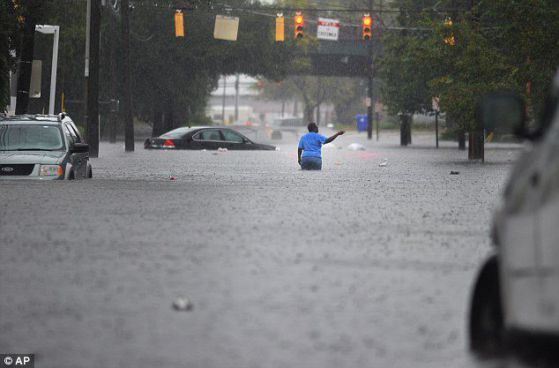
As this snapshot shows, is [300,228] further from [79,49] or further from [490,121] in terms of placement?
[79,49]

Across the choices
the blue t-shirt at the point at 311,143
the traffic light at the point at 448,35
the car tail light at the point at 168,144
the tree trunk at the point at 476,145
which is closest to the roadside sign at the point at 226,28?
the car tail light at the point at 168,144

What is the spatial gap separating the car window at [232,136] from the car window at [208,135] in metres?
0.26

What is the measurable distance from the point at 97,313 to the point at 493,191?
51.2 feet

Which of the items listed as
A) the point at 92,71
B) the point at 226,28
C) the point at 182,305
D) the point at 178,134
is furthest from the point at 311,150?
the point at 226,28

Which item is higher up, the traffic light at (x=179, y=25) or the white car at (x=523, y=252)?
the traffic light at (x=179, y=25)

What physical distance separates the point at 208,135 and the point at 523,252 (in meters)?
46.3

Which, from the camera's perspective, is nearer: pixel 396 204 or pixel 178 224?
pixel 178 224

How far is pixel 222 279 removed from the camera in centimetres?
1057

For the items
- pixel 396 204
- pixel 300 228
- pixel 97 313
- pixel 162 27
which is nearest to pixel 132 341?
pixel 97 313

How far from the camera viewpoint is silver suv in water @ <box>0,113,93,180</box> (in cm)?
2425

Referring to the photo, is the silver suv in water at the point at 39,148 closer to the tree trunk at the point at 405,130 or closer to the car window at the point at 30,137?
the car window at the point at 30,137

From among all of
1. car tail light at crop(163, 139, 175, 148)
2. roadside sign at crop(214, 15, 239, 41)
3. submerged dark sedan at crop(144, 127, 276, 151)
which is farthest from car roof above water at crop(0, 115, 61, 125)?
roadside sign at crop(214, 15, 239, 41)

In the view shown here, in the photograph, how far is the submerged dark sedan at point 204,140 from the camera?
171 feet

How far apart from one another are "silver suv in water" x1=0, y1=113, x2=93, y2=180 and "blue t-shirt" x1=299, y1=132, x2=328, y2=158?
314 inches
